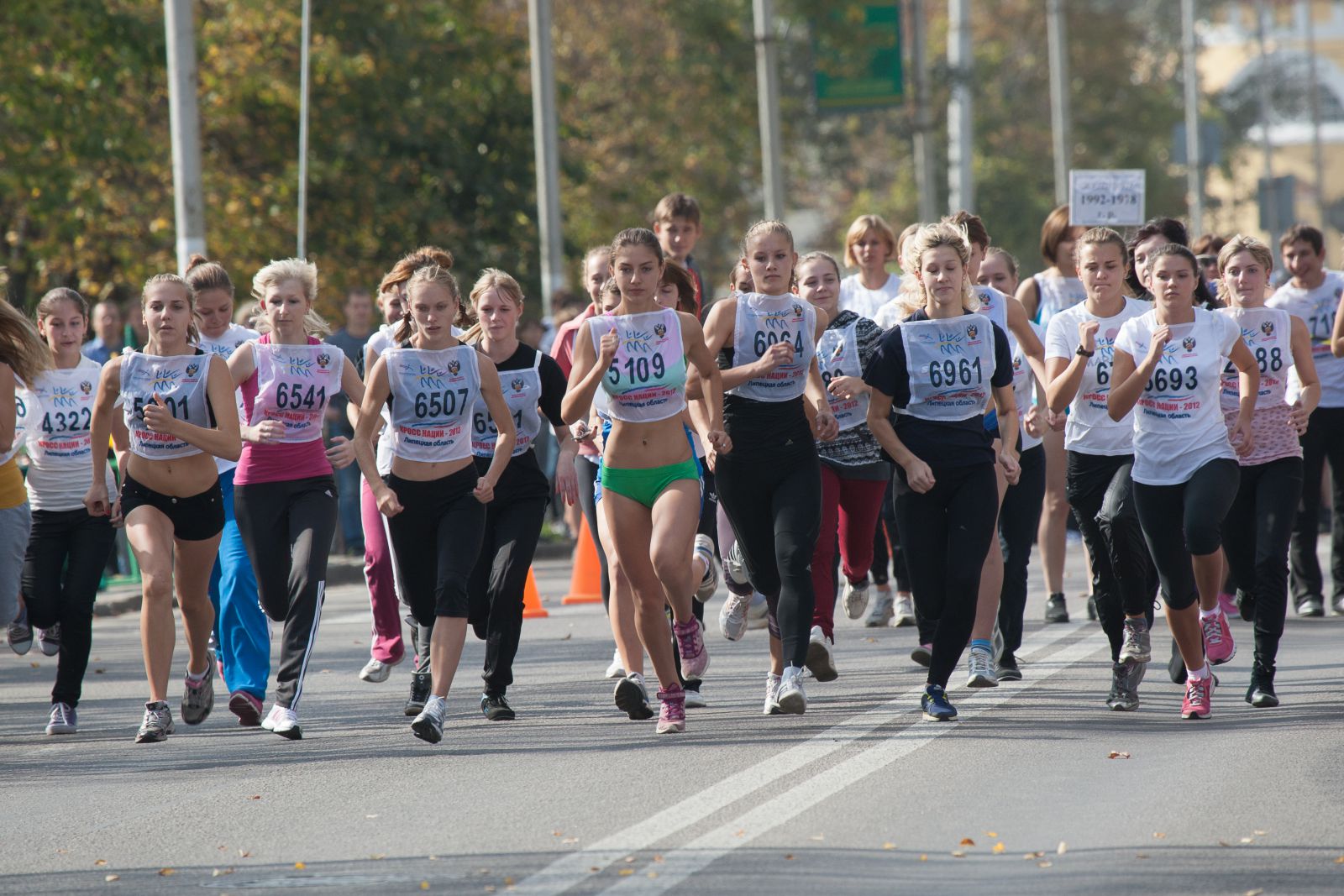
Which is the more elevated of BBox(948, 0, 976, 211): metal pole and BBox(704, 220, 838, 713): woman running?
BBox(948, 0, 976, 211): metal pole

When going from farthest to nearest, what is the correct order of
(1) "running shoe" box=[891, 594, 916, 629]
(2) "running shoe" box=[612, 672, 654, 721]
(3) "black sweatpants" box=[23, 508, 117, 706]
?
(1) "running shoe" box=[891, 594, 916, 629]
(3) "black sweatpants" box=[23, 508, 117, 706]
(2) "running shoe" box=[612, 672, 654, 721]

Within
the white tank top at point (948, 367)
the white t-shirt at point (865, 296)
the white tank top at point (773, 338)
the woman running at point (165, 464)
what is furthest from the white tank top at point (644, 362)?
the white t-shirt at point (865, 296)

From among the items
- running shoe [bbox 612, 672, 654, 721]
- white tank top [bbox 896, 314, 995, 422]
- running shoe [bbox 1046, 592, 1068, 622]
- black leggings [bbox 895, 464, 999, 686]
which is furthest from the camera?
running shoe [bbox 1046, 592, 1068, 622]

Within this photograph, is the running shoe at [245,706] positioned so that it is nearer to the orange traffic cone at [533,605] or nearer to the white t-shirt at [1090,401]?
the white t-shirt at [1090,401]

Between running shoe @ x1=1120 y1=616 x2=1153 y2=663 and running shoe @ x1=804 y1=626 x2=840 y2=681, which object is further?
running shoe @ x1=804 y1=626 x2=840 y2=681

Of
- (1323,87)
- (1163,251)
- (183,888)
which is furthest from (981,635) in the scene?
(1323,87)

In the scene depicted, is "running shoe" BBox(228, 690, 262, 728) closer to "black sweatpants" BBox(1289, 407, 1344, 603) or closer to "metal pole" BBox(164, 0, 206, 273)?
"black sweatpants" BBox(1289, 407, 1344, 603)

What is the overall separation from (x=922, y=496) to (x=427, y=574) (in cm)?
207

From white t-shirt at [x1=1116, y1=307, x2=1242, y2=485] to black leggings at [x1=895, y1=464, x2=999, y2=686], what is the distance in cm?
65

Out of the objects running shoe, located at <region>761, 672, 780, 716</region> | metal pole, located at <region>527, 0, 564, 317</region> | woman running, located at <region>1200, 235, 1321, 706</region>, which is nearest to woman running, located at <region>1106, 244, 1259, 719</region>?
woman running, located at <region>1200, 235, 1321, 706</region>

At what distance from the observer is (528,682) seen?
34.4 feet

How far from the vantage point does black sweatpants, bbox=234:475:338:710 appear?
890 cm

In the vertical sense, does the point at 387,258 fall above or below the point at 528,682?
above

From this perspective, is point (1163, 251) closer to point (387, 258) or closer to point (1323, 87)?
point (387, 258)
